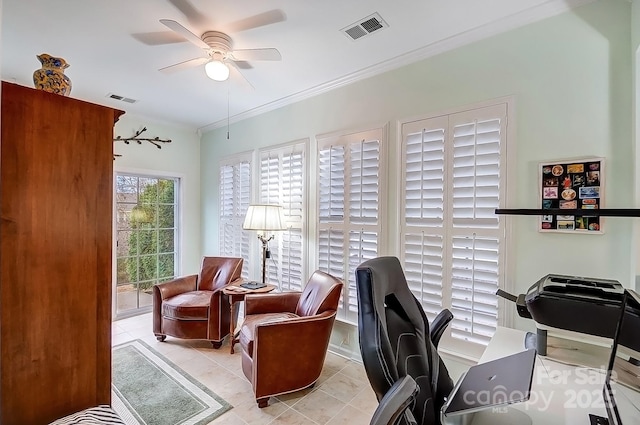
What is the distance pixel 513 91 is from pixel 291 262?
2652 mm

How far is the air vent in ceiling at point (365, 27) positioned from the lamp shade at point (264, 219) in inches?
72.3

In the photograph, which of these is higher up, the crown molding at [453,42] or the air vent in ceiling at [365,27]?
the air vent in ceiling at [365,27]

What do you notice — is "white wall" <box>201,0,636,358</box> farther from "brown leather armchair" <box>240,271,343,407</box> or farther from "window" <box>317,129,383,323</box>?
"brown leather armchair" <box>240,271,343,407</box>

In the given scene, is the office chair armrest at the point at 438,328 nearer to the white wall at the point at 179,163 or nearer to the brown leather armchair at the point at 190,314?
the brown leather armchair at the point at 190,314

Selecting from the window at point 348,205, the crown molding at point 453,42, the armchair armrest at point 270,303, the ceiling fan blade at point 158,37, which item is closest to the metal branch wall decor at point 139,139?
the ceiling fan blade at point 158,37

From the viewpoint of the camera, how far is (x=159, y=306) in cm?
327

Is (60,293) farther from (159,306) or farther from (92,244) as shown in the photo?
(159,306)

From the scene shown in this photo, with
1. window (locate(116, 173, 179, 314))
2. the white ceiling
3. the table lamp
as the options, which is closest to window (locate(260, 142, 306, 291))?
the table lamp

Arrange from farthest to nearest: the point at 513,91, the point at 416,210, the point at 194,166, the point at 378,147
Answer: the point at 194,166
the point at 378,147
the point at 416,210
the point at 513,91

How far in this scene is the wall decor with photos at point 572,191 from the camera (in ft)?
5.82

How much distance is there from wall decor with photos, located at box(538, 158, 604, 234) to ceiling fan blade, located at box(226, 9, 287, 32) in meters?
2.05

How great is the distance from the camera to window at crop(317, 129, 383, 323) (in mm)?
2777

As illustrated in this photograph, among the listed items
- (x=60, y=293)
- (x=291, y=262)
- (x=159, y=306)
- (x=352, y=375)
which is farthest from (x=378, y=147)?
(x=159, y=306)

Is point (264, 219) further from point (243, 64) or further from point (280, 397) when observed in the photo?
point (280, 397)
